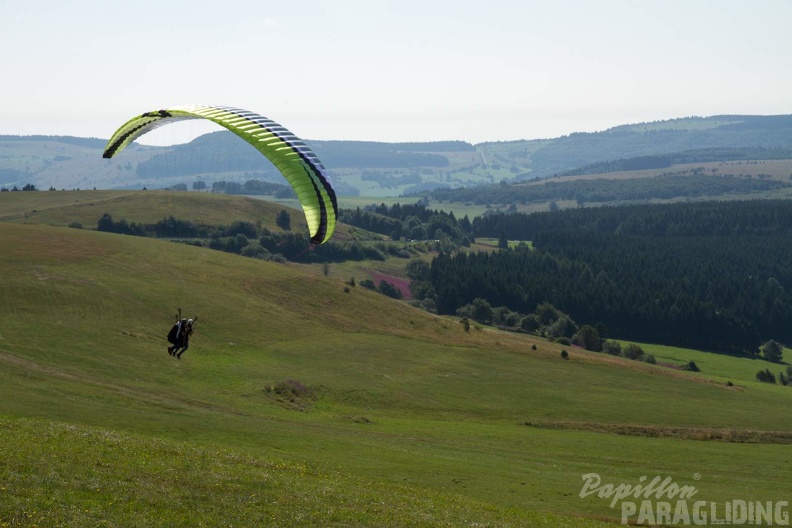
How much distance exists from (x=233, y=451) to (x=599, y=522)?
14.1 metres

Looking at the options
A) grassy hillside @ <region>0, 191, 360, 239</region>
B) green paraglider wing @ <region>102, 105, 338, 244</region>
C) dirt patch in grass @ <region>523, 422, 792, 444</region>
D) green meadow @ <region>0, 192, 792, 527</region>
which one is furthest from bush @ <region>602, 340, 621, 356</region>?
green paraglider wing @ <region>102, 105, 338, 244</region>

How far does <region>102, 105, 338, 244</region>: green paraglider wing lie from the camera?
32.3 meters

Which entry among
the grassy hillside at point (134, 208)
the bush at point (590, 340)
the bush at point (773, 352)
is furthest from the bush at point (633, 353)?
the grassy hillside at point (134, 208)

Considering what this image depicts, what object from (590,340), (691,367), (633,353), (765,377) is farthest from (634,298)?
(765,377)

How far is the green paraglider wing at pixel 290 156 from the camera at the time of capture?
32312 mm

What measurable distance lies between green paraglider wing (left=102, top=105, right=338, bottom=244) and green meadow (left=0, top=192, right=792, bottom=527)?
9.37 meters

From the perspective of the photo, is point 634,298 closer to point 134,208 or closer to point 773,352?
point 773,352

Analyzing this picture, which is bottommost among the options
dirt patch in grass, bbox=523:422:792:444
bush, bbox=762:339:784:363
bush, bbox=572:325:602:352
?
bush, bbox=762:339:784:363

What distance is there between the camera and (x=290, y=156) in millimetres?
32281

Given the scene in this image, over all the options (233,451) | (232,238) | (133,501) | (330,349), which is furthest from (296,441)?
(232,238)

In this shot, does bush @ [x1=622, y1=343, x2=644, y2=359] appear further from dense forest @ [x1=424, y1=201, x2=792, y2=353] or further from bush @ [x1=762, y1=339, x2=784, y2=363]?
bush @ [x1=762, y1=339, x2=784, y2=363]

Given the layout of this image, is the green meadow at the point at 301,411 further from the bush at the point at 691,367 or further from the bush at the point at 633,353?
the bush at the point at 633,353

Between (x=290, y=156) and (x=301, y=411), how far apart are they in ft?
89.8

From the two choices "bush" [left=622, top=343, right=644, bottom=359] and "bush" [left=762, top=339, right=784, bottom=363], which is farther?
"bush" [left=762, top=339, right=784, bottom=363]
